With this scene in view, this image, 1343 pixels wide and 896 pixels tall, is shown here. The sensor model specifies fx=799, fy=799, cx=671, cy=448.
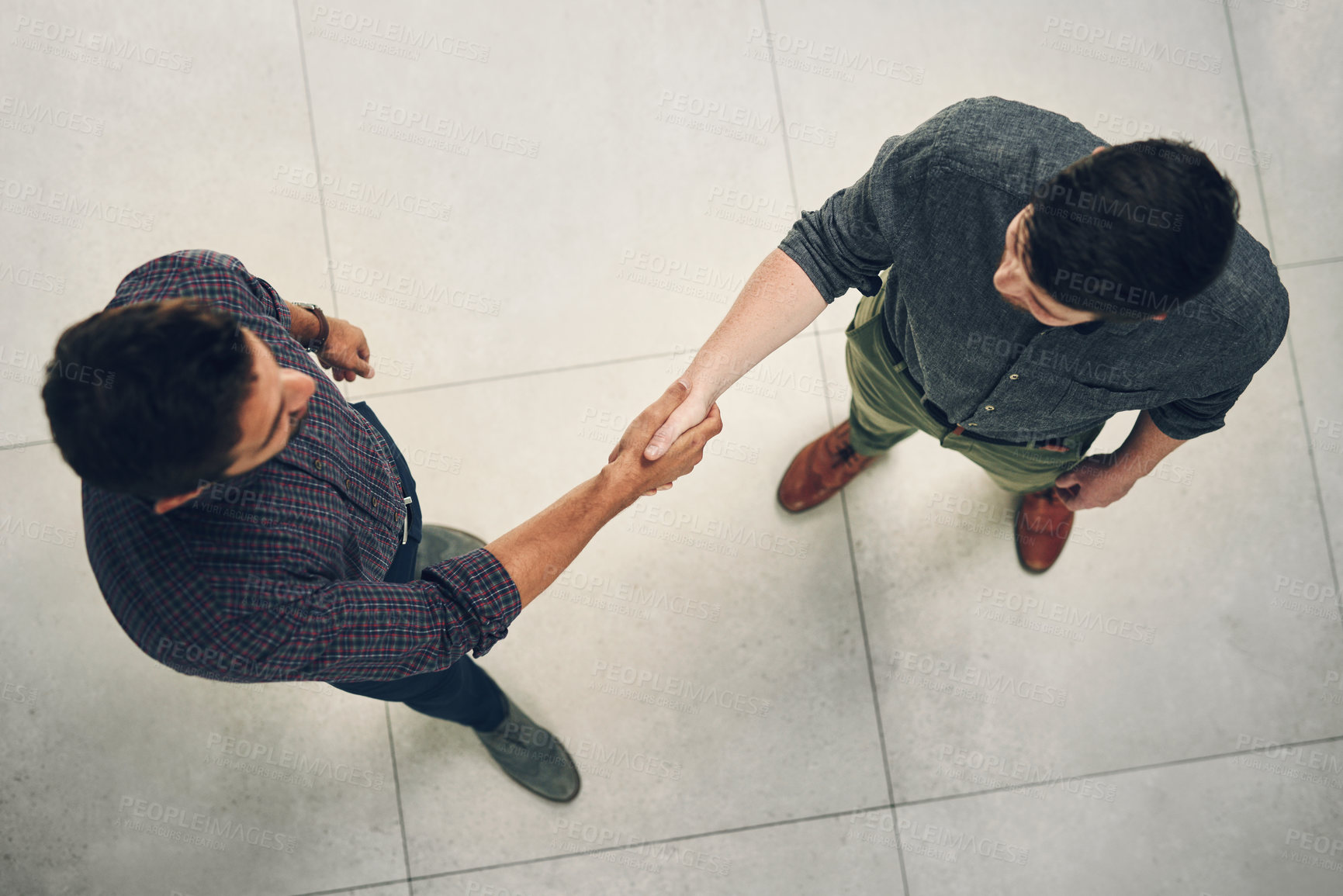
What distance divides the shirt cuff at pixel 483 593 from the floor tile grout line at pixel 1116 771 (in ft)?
4.50

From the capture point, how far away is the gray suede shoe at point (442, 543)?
2053 millimetres

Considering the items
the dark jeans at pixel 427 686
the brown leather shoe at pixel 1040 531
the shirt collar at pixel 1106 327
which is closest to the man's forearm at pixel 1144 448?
the shirt collar at pixel 1106 327

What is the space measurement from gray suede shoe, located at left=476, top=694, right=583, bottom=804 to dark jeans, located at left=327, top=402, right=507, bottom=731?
8cm

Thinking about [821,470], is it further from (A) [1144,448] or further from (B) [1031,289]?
(B) [1031,289]

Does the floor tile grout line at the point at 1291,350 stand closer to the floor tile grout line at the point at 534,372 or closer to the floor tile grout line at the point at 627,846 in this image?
the floor tile grout line at the point at 534,372

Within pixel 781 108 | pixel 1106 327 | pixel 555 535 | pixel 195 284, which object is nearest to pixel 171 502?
pixel 195 284

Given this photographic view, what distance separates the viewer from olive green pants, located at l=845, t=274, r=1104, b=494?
1531 millimetres

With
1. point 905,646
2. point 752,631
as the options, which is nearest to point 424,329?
point 752,631

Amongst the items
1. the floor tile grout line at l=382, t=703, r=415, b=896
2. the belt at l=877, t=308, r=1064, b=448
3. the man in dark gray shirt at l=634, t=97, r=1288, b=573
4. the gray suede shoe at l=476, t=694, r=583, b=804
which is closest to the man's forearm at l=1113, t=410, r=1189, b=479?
the man in dark gray shirt at l=634, t=97, r=1288, b=573

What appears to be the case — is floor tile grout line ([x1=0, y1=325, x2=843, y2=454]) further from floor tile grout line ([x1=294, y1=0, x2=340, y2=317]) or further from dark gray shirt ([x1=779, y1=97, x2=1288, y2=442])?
dark gray shirt ([x1=779, y1=97, x2=1288, y2=442])

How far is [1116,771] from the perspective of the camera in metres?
2.11

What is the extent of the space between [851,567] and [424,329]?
4.38 ft

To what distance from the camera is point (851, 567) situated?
2162mm

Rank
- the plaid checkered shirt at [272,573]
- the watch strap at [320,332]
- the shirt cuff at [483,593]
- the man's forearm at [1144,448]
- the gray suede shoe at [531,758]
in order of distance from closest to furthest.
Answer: the plaid checkered shirt at [272,573], the shirt cuff at [483,593], the man's forearm at [1144,448], the watch strap at [320,332], the gray suede shoe at [531,758]
